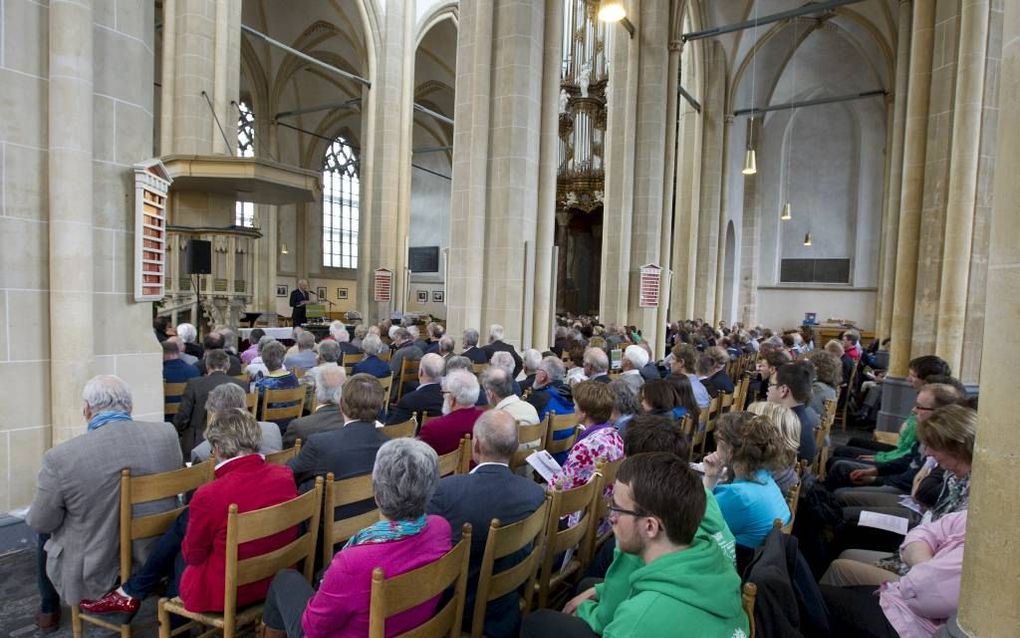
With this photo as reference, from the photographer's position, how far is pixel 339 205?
27.4 m

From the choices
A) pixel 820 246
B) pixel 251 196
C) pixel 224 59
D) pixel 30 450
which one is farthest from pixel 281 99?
pixel 30 450

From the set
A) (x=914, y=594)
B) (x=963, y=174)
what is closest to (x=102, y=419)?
(x=914, y=594)

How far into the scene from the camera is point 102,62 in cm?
426

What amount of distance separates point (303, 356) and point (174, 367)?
1249 mm

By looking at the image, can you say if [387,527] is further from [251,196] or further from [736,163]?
[736,163]

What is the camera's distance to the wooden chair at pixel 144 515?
2598mm

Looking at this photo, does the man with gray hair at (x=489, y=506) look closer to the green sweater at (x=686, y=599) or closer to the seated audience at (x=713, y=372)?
the green sweater at (x=686, y=599)

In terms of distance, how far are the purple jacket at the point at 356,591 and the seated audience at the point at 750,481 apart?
1401 mm

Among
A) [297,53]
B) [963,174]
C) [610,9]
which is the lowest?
[963,174]

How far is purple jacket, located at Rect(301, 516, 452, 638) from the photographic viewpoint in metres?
1.90

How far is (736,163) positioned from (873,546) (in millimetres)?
19742

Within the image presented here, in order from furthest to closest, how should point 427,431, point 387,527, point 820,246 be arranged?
point 820,246 → point 427,431 → point 387,527

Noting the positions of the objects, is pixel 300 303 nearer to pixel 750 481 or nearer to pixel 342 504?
pixel 342 504

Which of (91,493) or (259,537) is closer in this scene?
(259,537)
